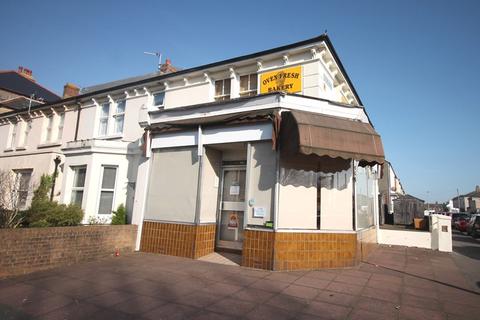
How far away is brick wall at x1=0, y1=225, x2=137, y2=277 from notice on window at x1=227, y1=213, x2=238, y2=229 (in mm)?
3318

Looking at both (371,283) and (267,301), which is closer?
(267,301)

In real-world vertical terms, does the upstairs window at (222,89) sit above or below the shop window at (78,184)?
above

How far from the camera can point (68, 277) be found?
645cm

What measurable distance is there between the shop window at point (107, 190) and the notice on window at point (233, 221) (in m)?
4.96

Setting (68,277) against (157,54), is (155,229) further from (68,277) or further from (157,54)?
(157,54)

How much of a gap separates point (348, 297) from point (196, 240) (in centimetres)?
445

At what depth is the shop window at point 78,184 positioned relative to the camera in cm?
1125

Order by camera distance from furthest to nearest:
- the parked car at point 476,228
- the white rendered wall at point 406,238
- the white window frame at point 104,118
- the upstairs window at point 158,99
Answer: the parked car at point 476,228 → the white window frame at point 104,118 → the upstairs window at point 158,99 → the white rendered wall at point 406,238

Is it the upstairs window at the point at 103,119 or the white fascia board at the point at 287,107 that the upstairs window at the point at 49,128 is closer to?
the upstairs window at the point at 103,119

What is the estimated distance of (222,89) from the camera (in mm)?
→ 11477

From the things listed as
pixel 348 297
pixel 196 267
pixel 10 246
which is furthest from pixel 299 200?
pixel 10 246

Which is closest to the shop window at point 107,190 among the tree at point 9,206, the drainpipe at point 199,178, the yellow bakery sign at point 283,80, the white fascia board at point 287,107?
the tree at point 9,206

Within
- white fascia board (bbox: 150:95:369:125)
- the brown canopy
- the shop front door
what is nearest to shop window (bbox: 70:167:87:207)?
white fascia board (bbox: 150:95:369:125)

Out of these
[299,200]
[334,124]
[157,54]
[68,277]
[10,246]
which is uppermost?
[157,54]
